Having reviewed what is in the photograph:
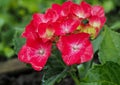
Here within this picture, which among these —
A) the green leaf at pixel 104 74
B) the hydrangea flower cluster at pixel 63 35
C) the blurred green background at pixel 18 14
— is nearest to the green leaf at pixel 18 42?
the hydrangea flower cluster at pixel 63 35

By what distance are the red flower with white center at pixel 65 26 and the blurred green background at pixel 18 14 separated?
123 cm

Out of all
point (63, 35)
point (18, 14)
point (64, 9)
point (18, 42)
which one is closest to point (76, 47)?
point (63, 35)

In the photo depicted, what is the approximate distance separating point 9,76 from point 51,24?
4.07 ft

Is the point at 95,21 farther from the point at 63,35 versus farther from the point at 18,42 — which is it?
the point at 18,42

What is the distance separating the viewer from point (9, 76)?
106 inches

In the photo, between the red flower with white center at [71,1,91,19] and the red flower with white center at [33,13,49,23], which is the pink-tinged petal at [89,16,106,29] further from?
the red flower with white center at [33,13,49,23]

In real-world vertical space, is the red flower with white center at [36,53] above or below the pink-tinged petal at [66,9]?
below

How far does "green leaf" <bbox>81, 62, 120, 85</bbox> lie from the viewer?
4.75 ft

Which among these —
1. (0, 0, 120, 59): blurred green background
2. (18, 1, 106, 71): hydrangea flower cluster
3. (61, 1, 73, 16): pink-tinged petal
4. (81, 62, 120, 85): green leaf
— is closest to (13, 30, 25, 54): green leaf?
(18, 1, 106, 71): hydrangea flower cluster

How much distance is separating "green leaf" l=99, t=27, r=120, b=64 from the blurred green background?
3.94 ft

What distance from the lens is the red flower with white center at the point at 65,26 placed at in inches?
58.1

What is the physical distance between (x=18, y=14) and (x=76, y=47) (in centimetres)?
167

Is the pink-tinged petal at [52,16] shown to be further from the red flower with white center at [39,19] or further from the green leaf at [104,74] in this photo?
the green leaf at [104,74]

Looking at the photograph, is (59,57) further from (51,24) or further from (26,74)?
(26,74)
